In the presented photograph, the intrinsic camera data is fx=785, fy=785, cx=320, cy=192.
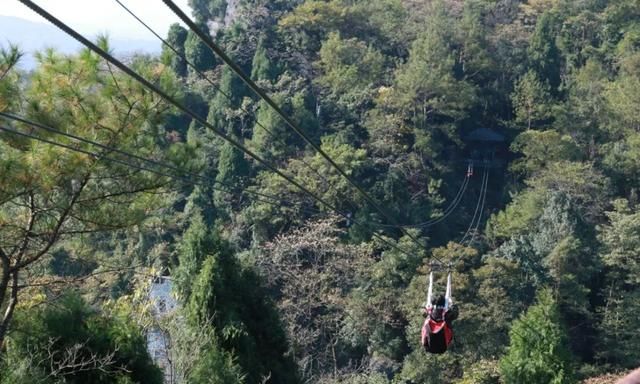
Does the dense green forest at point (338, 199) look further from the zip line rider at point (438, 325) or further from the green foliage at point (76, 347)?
the zip line rider at point (438, 325)

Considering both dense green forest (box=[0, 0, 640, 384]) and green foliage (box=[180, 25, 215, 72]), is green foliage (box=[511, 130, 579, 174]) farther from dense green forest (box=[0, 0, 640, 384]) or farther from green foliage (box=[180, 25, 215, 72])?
green foliage (box=[180, 25, 215, 72])

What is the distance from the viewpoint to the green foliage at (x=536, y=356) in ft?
43.7

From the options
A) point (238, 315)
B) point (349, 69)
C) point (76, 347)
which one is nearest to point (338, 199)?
point (349, 69)

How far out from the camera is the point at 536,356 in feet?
44.5

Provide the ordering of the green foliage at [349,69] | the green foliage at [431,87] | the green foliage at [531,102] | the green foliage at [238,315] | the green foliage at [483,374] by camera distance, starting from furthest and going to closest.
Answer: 1. the green foliage at [349,69]
2. the green foliage at [531,102]
3. the green foliage at [431,87]
4. the green foliage at [483,374]
5. the green foliage at [238,315]

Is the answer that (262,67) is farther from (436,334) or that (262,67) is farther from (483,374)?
(436,334)

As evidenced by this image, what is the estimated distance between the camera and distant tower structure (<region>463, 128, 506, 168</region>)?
984 inches

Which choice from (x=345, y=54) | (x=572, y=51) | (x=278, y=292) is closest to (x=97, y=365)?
(x=278, y=292)

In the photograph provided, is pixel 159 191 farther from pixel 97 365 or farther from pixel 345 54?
pixel 345 54

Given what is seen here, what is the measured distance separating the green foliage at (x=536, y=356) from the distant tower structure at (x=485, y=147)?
11.3 meters

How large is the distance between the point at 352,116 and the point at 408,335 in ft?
31.2

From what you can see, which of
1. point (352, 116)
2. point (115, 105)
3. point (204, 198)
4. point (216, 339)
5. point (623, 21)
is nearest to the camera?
point (115, 105)

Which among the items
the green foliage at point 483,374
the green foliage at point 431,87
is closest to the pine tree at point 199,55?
the green foliage at point 431,87

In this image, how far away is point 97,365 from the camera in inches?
288
